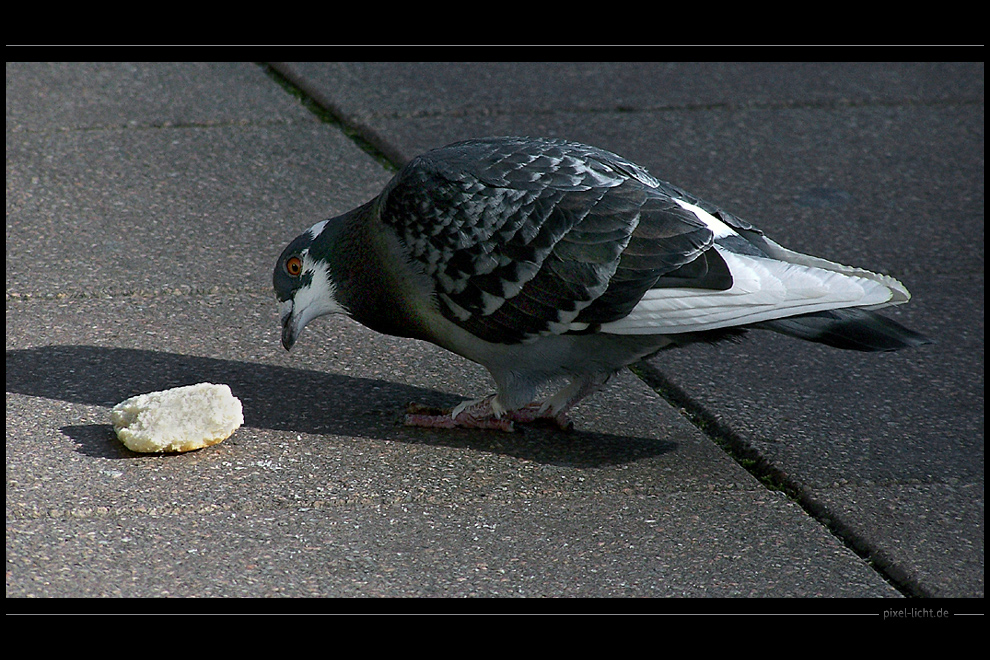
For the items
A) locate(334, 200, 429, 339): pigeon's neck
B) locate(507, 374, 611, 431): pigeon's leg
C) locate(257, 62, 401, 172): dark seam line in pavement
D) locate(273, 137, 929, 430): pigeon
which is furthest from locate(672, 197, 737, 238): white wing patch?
locate(257, 62, 401, 172): dark seam line in pavement

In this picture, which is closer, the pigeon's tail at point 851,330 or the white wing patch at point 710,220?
the pigeon's tail at point 851,330

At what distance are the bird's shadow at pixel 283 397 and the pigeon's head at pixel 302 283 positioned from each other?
25cm

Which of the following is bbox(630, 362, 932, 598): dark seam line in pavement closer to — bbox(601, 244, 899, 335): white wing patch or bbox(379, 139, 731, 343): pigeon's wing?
bbox(601, 244, 899, 335): white wing patch

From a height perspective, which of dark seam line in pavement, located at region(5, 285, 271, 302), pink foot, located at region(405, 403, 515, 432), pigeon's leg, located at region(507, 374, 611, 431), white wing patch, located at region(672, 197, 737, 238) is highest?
white wing patch, located at region(672, 197, 737, 238)

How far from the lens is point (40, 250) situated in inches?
197

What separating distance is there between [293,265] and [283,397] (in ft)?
1.50

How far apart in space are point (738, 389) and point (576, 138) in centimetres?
264

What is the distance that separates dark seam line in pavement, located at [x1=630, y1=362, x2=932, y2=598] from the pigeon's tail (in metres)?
0.45

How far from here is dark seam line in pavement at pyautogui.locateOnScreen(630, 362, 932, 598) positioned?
3.20 metres

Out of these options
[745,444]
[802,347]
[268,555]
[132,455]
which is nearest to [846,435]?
[745,444]

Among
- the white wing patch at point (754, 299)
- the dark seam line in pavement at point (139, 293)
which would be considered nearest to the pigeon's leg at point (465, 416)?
the white wing patch at point (754, 299)

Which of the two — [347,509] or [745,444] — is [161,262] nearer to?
[347,509]

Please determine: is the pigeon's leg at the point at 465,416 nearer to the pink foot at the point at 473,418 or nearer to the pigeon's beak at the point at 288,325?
the pink foot at the point at 473,418

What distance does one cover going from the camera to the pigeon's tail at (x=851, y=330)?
11.4ft
